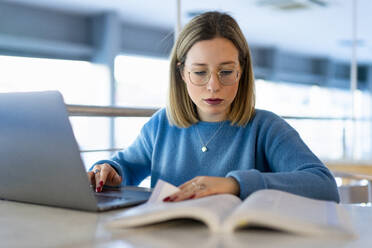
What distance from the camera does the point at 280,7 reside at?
5.91m

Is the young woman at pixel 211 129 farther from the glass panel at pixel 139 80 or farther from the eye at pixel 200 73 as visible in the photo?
the glass panel at pixel 139 80

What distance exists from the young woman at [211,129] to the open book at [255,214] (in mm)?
222

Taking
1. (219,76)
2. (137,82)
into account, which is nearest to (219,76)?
(219,76)

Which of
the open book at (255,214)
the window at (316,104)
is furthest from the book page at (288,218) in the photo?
the window at (316,104)

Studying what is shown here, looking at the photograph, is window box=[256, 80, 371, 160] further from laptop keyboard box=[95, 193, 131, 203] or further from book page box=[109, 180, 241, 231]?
book page box=[109, 180, 241, 231]

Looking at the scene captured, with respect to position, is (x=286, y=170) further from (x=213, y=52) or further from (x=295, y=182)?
(x=213, y=52)

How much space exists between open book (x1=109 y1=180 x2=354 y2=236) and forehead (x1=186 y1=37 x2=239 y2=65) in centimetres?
42

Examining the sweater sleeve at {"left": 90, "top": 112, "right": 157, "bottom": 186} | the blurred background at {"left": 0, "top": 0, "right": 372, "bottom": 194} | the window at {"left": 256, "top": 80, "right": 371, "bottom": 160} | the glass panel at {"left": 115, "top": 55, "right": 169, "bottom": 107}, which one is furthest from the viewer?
the window at {"left": 256, "top": 80, "right": 371, "bottom": 160}

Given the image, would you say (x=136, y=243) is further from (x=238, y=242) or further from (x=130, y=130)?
(x=130, y=130)

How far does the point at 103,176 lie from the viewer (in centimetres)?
98

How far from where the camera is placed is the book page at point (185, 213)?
60cm

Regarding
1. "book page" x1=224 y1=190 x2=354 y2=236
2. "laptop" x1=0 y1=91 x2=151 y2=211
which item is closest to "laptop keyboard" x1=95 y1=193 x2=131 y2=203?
"laptop" x1=0 y1=91 x2=151 y2=211

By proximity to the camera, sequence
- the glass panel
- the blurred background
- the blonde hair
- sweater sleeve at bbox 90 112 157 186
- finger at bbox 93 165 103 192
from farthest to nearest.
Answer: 1. the glass panel
2. the blurred background
3. sweater sleeve at bbox 90 112 157 186
4. the blonde hair
5. finger at bbox 93 165 103 192

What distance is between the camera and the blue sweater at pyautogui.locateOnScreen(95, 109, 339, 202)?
861 millimetres
